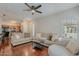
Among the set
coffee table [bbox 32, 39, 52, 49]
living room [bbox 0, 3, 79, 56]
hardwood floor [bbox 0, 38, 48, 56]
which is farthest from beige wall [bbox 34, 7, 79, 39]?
hardwood floor [bbox 0, 38, 48, 56]

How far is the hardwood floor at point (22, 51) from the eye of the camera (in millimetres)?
2301

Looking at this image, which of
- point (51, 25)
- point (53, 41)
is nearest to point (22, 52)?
point (53, 41)

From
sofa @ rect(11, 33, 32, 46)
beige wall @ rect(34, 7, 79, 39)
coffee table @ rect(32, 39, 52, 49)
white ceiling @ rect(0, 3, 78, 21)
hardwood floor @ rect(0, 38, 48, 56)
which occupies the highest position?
white ceiling @ rect(0, 3, 78, 21)

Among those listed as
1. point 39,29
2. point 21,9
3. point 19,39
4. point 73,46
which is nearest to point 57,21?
point 39,29

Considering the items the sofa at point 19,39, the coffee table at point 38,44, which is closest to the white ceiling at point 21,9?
the sofa at point 19,39

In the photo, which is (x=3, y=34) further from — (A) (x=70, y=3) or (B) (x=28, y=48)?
(A) (x=70, y=3)

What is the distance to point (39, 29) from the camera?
241 cm

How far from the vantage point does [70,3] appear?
225 centimetres

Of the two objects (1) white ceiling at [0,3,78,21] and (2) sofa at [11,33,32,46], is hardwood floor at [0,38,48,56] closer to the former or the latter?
(2) sofa at [11,33,32,46]

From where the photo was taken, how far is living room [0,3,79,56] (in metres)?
2.27

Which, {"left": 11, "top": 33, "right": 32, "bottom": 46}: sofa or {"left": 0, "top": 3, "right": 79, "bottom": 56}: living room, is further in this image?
{"left": 11, "top": 33, "right": 32, "bottom": 46}: sofa

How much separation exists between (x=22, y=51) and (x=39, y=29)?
0.61 meters

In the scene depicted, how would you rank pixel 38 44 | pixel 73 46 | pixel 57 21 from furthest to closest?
pixel 38 44, pixel 57 21, pixel 73 46

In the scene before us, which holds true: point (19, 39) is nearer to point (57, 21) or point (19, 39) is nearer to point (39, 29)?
point (39, 29)
